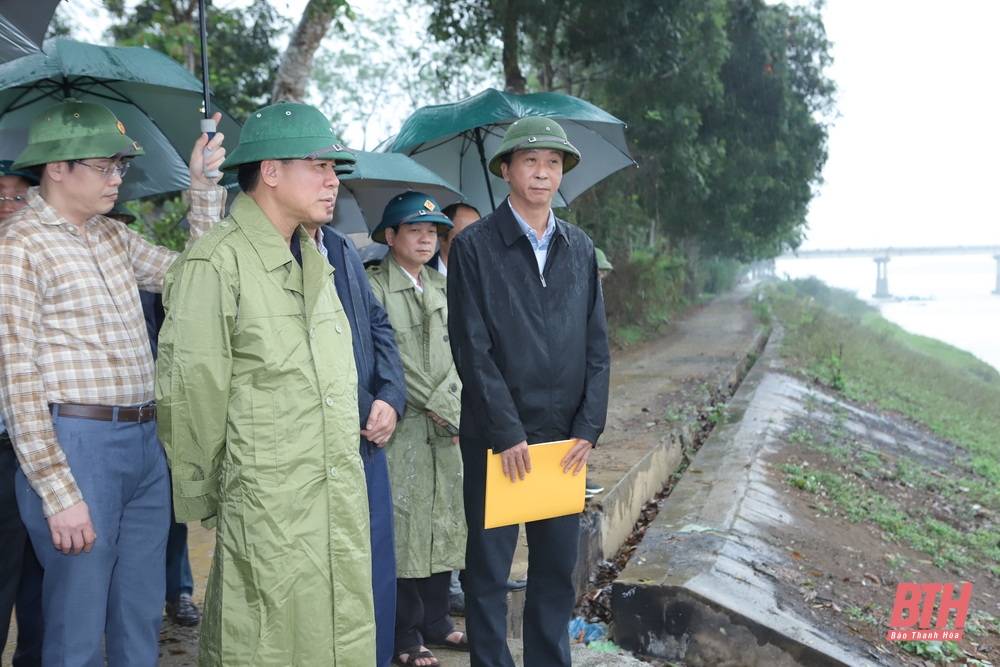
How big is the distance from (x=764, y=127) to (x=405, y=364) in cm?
1847

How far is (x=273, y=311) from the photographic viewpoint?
2211 mm

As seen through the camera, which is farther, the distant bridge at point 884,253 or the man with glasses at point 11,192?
the distant bridge at point 884,253

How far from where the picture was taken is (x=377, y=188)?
450cm

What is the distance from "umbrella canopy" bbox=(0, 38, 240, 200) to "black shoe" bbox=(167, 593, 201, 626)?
188 cm

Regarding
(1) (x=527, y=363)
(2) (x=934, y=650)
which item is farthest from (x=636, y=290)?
(1) (x=527, y=363)

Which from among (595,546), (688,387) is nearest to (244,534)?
(595,546)

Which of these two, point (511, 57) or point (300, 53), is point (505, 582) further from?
point (511, 57)

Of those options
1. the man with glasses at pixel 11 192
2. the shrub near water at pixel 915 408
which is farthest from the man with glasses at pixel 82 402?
the shrub near water at pixel 915 408

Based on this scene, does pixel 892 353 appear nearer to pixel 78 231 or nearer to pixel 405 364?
pixel 405 364

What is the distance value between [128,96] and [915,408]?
44.1 ft

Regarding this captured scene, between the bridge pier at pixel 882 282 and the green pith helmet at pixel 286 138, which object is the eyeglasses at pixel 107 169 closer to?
the green pith helmet at pixel 286 138

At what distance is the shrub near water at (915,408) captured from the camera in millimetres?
6852

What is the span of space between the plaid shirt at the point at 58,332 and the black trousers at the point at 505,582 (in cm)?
Answer: 114

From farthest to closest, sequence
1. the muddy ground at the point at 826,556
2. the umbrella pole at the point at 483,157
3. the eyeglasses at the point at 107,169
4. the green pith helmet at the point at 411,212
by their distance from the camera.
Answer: the umbrella pole at the point at 483,157, the muddy ground at the point at 826,556, the green pith helmet at the point at 411,212, the eyeglasses at the point at 107,169
